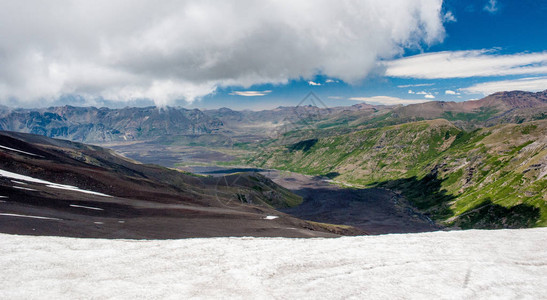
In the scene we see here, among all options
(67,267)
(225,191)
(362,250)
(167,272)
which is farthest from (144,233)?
(225,191)

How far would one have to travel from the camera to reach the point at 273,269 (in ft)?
54.3

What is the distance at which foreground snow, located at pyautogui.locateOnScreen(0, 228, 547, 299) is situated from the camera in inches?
543

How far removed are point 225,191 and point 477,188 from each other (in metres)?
169

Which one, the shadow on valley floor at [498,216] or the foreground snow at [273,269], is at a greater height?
the foreground snow at [273,269]

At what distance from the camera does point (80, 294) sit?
1309cm

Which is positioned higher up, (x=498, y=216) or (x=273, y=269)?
(x=273, y=269)

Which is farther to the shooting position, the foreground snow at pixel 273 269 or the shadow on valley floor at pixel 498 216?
the shadow on valley floor at pixel 498 216

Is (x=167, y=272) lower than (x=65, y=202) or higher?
higher

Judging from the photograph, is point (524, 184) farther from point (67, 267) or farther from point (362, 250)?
point (67, 267)

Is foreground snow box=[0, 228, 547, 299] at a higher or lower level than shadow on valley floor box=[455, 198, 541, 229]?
higher

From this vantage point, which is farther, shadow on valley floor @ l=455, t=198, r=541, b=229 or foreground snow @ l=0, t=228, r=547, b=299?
shadow on valley floor @ l=455, t=198, r=541, b=229

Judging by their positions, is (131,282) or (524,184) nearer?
(131,282)

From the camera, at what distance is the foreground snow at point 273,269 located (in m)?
13.8

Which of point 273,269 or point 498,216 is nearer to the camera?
point 273,269
